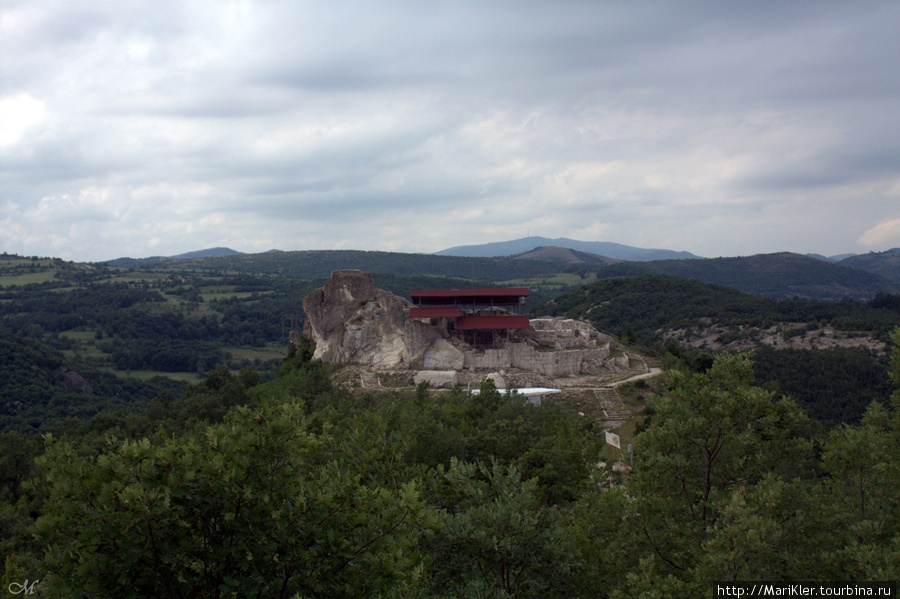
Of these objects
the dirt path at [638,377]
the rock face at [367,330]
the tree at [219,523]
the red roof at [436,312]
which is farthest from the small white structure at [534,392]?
the tree at [219,523]

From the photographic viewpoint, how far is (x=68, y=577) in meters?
7.89

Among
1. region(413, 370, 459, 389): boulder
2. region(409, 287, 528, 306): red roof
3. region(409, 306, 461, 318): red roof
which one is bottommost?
region(413, 370, 459, 389): boulder

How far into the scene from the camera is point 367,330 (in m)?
47.9

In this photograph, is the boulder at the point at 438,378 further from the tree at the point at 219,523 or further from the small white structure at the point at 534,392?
the tree at the point at 219,523

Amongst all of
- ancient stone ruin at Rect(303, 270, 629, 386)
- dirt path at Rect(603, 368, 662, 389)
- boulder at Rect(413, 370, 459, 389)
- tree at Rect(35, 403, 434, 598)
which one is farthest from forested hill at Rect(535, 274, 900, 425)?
tree at Rect(35, 403, 434, 598)

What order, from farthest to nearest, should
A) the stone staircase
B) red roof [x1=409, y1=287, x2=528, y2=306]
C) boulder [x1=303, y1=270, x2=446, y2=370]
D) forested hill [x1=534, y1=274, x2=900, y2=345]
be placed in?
forested hill [x1=534, y1=274, x2=900, y2=345] < red roof [x1=409, y1=287, x2=528, y2=306] < boulder [x1=303, y1=270, x2=446, y2=370] < the stone staircase

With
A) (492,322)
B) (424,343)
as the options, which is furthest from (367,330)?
(492,322)

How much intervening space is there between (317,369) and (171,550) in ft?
130

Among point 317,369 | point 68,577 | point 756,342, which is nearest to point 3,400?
point 317,369

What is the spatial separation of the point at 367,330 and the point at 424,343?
535 cm

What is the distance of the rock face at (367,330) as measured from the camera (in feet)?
147

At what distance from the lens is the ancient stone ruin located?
147 feet

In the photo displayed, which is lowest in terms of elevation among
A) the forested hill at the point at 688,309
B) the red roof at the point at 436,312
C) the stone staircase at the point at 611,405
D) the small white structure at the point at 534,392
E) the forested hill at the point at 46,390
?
the forested hill at the point at 46,390

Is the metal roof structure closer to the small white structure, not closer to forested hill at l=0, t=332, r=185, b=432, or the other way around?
the small white structure
